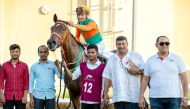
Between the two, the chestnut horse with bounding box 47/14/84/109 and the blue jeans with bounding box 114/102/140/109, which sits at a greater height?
the chestnut horse with bounding box 47/14/84/109

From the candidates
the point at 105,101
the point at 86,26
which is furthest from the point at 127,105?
the point at 86,26

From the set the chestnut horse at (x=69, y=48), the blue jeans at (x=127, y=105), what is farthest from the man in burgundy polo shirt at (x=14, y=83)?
the blue jeans at (x=127, y=105)

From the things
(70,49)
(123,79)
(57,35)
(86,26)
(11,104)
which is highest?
(86,26)

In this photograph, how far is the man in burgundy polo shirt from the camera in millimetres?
10047

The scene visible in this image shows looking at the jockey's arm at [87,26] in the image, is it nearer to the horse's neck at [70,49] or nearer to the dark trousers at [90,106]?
the horse's neck at [70,49]

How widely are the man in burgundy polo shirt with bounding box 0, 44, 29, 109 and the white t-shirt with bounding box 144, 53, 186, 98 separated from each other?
259 cm

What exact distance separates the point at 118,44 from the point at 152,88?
0.87m

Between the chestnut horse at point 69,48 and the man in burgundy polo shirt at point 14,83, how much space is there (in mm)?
733

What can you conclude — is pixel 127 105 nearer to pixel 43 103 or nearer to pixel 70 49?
pixel 43 103

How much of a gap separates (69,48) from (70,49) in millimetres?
28

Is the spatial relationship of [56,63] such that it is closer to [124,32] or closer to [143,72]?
[143,72]

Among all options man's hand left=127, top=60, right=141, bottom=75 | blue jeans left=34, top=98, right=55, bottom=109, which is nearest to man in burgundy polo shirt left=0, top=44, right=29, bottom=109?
blue jeans left=34, top=98, right=55, bottom=109

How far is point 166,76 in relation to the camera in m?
8.50

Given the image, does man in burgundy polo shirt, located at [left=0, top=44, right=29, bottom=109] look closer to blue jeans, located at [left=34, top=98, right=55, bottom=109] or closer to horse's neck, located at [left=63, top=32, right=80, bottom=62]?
blue jeans, located at [left=34, top=98, right=55, bottom=109]
